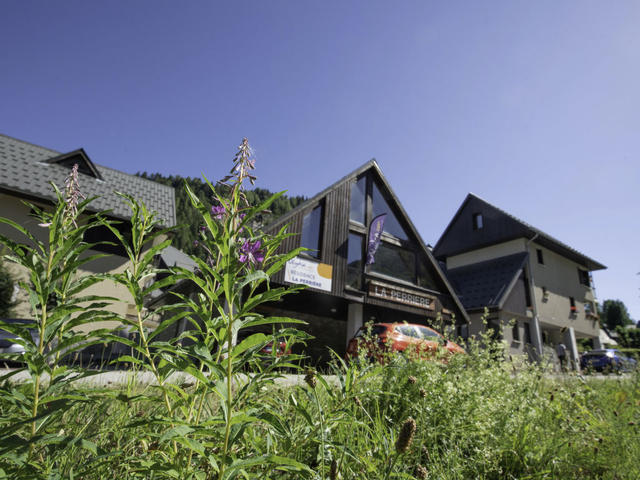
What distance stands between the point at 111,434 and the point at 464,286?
23.0 meters

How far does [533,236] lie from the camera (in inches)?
856

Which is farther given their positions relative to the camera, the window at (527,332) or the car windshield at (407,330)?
the window at (527,332)

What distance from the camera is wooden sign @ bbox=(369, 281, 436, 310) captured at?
47.8 ft

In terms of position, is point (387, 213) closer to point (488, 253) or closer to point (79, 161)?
point (488, 253)

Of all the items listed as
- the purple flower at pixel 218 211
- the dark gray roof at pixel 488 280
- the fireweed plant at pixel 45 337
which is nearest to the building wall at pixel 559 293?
the dark gray roof at pixel 488 280

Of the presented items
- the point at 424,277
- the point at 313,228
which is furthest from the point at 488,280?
the point at 313,228

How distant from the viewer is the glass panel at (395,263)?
15.5 metres

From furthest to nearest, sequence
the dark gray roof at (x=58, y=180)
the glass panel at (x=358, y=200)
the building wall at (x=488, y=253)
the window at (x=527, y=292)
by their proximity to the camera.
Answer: the building wall at (x=488, y=253) < the window at (x=527, y=292) < the glass panel at (x=358, y=200) < the dark gray roof at (x=58, y=180)

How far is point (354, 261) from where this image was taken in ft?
48.3

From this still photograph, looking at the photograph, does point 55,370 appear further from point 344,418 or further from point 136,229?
point 344,418

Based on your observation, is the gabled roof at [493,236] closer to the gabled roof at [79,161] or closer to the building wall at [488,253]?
the building wall at [488,253]

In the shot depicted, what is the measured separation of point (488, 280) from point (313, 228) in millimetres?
13370

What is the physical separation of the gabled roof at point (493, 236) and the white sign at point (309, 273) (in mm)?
14962

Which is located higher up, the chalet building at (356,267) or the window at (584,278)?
the window at (584,278)
